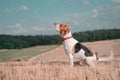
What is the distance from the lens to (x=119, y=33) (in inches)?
3460

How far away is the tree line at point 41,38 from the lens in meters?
64.7

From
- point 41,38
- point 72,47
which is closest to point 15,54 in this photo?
point 41,38

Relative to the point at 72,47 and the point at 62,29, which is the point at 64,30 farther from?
the point at 72,47

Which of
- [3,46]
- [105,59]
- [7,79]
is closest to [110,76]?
[7,79]

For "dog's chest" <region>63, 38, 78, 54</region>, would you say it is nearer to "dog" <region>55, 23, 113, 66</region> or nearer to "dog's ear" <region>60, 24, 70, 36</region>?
A: "dog" <region>55, 23, 113, 66</region>

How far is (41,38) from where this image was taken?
75625 millimetres

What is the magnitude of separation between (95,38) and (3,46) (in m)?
32.7

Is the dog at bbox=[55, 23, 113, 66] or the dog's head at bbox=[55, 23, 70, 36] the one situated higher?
the dog's head at bbox=[55, 23, 70, 36]

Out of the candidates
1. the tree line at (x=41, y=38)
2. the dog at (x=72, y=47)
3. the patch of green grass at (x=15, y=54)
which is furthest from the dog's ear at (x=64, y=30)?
the tree line at (x=41, y=38)

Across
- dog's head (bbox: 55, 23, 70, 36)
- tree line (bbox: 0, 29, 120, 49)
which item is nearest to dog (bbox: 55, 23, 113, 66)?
dog's head (bbox: 55, 23, 70, 36)

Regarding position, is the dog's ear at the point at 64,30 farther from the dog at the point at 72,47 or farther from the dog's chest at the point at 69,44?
the dog's chest at the point at 69,44

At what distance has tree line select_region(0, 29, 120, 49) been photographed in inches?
2547

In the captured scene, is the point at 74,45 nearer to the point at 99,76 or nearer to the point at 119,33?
the point at 99,76

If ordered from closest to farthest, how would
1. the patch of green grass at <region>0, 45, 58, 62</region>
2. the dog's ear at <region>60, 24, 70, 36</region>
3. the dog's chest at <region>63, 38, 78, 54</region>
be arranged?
1. the dog's ear at <region>60, 24, 70, 36</region>
2. the dog's chest at <region>63, 38, 78, 54</region>
3. the patch of green grass at <region>0, 45, 58, 62</region>
